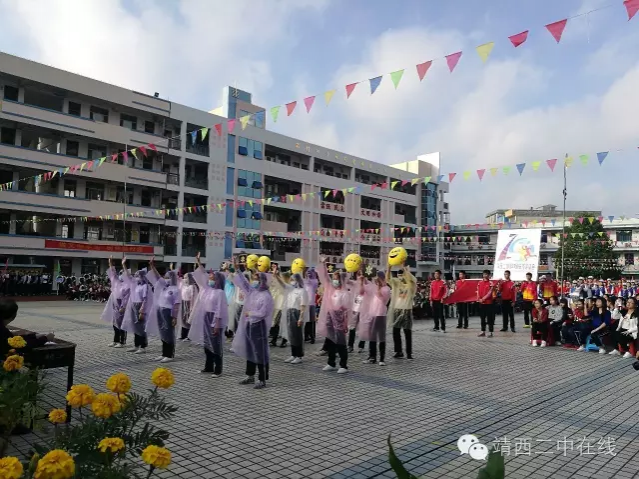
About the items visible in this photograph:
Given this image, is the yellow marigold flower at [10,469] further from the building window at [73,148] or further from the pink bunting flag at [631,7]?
the building window at [73,148]

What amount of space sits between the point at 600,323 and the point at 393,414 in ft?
25.4

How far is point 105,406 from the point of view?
261 centimetres

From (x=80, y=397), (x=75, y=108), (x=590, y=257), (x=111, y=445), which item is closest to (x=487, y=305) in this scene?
(x=80, y=397)

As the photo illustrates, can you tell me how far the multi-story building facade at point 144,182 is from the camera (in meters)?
26.7

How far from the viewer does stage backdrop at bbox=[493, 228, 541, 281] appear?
15242 millimetres


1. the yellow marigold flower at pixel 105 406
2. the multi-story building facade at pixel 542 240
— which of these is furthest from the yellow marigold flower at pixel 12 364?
the multi-story building facade at pixel 542 240

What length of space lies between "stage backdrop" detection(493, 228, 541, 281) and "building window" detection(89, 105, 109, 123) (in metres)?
24.5

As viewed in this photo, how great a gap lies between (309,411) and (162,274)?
481cm

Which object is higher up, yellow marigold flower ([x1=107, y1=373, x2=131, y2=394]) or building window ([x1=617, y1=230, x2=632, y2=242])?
building window ([x1=617, y1=230, x2=632, y2=242])

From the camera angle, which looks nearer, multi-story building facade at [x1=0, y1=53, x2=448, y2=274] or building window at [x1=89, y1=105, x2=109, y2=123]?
multi-story building facade at [x1=0, y1=53, x2=448, y2=274]

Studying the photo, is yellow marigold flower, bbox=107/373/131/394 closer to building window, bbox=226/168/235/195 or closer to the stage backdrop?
the stage backdrop

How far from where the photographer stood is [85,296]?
25.8m

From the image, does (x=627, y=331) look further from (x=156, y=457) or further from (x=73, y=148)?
(x=73, y=148)

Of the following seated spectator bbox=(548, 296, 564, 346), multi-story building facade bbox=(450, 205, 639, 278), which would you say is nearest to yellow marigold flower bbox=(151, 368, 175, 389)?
seated spectator bbox=(548, 296, 564, 346)
